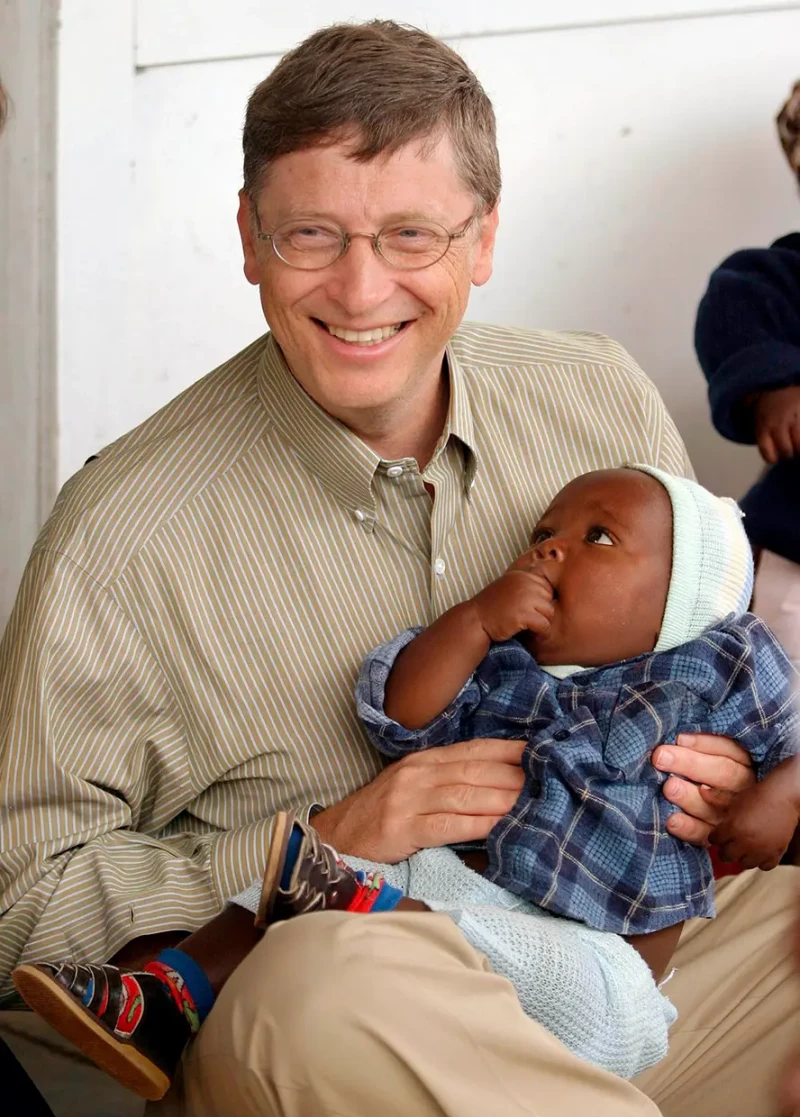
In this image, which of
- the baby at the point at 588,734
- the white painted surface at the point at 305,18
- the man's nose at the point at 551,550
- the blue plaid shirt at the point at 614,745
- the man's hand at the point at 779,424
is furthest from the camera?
the white painted surface at the point at 305,18

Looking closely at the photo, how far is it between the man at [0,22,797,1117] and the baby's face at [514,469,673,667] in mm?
160

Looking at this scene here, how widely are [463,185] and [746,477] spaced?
1.70 meters

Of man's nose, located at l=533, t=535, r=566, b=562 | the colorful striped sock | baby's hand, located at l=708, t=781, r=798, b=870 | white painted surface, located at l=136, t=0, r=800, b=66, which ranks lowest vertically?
the colorful striped sock

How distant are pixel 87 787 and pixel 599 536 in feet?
2.59

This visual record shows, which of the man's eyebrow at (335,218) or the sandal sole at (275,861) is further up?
the man's eyebrow at (335,218)

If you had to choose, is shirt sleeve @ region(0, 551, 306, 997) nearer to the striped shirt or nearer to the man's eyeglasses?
the striped shirt

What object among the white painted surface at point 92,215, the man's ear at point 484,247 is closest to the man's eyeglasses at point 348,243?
the man's ear at point 484,247

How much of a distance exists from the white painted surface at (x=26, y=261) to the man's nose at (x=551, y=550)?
1.89 metres

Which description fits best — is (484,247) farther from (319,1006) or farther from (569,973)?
(319,1006)

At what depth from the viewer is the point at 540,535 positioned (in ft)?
6.58

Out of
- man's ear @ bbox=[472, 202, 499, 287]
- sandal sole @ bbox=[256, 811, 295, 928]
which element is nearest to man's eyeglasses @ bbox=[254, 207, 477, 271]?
man's ear @ bbox=[472, 202, 499, 287]

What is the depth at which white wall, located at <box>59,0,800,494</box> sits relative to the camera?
129 inches

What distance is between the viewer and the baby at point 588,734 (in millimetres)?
1685

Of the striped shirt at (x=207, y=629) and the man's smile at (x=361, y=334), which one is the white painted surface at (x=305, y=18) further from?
the man's smile at (x=361, y=334)
